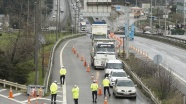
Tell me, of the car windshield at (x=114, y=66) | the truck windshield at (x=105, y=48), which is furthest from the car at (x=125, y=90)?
the truck windshield at (x=105, y=48)

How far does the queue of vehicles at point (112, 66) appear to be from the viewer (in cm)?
2941

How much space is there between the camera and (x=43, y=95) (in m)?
29.7

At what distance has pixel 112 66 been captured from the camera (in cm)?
3859

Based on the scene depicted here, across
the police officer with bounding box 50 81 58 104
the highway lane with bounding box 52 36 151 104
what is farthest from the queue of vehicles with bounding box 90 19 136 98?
the police officer with bounding box 50 81 58 104

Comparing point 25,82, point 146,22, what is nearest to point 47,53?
point 25,82

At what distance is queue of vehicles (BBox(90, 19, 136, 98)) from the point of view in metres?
29.4

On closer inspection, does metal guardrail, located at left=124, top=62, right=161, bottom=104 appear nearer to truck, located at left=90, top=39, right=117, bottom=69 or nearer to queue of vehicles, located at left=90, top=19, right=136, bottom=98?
queue of vehicles, located at left=90, top=19, right=136, bottom=98

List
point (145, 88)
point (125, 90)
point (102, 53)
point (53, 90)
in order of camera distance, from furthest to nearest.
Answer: point (102, 53)
point (145, 88)
point (125, 90)
point (53, 90)

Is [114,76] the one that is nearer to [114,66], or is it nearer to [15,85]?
[114,66]

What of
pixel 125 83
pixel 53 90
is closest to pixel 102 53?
pixel 125 83

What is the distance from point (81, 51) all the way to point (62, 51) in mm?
2503

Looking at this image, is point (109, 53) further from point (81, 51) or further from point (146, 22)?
point (146, 22)

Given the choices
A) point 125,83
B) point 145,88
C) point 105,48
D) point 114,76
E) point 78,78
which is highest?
point 105,48

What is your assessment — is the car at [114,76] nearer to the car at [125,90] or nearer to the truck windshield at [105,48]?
the car at [125,90]
